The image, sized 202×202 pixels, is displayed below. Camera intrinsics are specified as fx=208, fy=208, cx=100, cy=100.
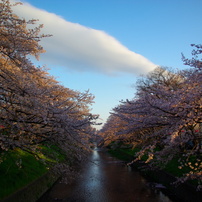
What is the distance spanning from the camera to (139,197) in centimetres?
1338

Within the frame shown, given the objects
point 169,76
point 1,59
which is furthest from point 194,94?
point 169,76

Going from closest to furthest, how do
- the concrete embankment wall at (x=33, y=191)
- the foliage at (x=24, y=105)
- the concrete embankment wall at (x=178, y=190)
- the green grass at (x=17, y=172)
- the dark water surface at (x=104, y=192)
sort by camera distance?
the foliage at (x=24, y=105) → the green grass at (x=17, y=172) → the concrete embankment wall at (x=33, y=191) → the concrete embankment wall at (x=178, y=190) → the dark water surface at (x=104, y=192)

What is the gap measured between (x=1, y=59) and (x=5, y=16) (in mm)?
2971

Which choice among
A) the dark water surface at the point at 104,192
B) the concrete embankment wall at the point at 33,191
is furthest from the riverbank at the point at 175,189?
the concrete embankment wall at the point at 33,191

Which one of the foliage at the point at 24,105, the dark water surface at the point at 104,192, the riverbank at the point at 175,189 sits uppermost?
the foliage at the point at 24,105

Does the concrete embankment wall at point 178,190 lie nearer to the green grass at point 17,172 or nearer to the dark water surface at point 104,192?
the dark water surface at point 104,192

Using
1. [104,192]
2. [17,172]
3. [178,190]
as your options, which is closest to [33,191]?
[17,172]

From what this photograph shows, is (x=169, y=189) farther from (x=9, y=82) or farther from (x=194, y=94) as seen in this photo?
(x=9, y=82)

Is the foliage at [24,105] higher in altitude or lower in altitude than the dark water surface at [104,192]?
higher

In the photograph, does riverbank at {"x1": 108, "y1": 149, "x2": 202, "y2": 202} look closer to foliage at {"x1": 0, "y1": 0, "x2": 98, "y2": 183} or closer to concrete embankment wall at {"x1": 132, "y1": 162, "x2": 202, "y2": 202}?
concrete embankment wall at {"x1": 132, "y1": 162, "x2": 202, "y2": 202}

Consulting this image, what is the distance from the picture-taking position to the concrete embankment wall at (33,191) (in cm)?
910

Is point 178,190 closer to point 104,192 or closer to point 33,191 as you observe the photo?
point 104,192

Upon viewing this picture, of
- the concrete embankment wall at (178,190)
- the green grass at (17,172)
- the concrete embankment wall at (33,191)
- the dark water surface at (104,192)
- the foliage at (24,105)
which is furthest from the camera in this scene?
the dark water surface at (104,192)

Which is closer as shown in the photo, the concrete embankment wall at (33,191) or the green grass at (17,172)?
the green grass at (17,172)
